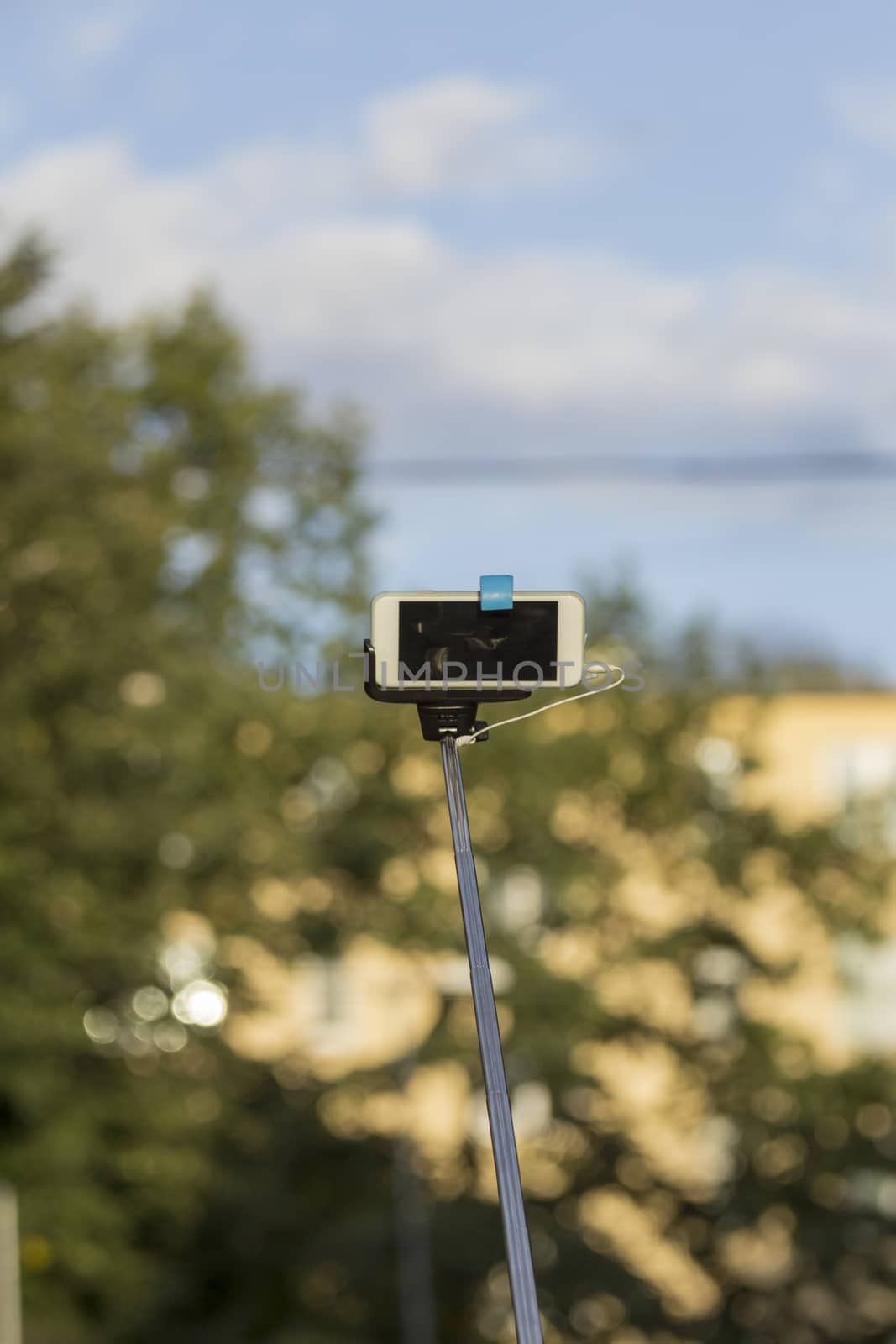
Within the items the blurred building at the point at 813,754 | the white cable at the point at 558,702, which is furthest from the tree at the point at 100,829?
the white cable at the point at 558,702

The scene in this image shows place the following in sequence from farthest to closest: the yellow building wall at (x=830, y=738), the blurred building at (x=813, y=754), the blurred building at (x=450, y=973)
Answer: the yellow building wall at (x=830, y=738), the blurred building at (x=813, y=754), the blurred building at (x=450, y=973)

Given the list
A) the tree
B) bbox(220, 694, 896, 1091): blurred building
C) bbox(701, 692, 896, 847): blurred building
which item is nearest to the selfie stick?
the tree

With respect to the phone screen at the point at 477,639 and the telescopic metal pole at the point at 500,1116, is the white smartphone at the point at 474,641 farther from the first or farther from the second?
the telescopic metal pole at the point at 500,1116

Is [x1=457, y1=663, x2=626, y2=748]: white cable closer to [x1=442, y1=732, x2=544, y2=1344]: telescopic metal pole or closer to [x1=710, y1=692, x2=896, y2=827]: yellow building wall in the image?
[x1=442, y1=732, x2=544, y2=1344]: telescopic metal pole

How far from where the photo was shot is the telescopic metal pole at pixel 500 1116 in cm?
123

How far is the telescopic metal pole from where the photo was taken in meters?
1.23

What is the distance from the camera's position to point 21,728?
1539 cm

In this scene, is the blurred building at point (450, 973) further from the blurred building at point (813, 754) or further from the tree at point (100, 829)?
the tree at point (100, 829)

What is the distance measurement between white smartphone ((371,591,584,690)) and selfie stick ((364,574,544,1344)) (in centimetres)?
1

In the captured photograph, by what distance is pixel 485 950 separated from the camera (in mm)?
1327

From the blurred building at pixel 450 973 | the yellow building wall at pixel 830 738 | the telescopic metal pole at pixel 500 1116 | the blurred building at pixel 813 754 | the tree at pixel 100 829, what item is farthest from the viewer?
the yellow building wall at pixel 830 738

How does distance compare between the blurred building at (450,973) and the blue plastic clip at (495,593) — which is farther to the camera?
the blurred building at (450,973)

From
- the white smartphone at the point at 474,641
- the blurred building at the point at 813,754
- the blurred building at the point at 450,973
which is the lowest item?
the blurred building at the point at 450,973

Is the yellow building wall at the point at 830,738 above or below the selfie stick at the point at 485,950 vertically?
below
